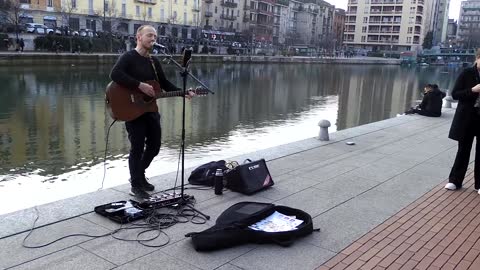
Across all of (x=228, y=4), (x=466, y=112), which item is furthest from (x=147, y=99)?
(x=228, y=4)

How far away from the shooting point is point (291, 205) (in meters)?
5.34

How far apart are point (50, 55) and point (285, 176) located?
35.4 m

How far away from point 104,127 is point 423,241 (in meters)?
10.6

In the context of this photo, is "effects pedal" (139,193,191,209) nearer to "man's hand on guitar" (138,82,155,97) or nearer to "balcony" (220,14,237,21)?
"man's hand on guitar" (138,82,155,97)

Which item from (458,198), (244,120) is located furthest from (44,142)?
(458,198)

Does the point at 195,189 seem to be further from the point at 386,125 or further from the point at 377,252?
the point at 386,125

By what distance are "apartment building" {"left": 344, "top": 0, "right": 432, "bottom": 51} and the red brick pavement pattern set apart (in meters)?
114

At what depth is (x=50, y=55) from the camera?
37.7 metres

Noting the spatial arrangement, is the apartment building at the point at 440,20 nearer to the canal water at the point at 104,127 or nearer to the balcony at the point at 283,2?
the balcony at the point at 283,2

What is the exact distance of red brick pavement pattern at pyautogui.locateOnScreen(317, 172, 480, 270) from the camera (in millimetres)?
3932

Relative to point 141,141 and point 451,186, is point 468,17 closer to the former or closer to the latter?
point 451,186

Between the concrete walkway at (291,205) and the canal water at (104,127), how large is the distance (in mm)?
2529

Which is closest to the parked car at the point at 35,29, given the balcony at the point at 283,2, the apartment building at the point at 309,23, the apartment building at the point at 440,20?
the apartment building at the point at 309,23

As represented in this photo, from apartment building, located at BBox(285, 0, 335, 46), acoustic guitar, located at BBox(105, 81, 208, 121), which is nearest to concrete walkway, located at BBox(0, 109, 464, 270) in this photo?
acoustic guitar, located at BBox(105, 81, 208, 121)
